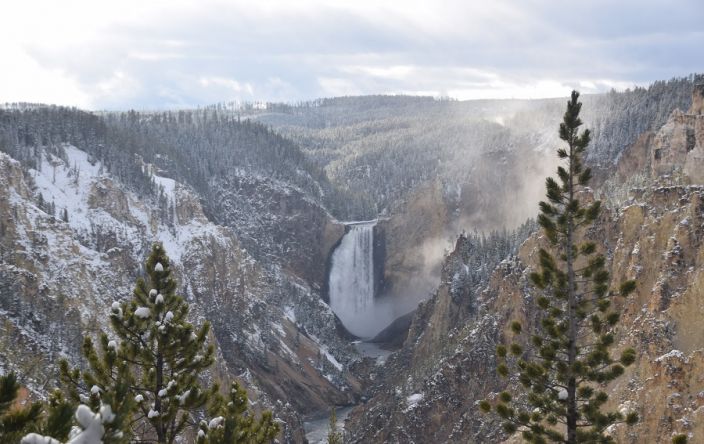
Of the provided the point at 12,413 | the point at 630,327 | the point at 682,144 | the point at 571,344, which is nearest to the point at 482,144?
the point at 682,144

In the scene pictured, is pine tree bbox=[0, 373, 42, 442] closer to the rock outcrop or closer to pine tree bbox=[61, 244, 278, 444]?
pine tree bbox=[61, 244, 278, 444]

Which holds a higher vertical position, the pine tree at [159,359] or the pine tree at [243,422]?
the pine tree at [159,359]

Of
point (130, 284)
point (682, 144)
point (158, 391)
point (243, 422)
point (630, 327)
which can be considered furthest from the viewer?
point (130, 284)

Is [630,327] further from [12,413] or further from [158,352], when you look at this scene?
[12,413]

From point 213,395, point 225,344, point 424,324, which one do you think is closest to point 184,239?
point 225,344

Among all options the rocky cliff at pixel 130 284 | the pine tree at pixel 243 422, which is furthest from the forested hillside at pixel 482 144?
the pine tree at pixel 243 422

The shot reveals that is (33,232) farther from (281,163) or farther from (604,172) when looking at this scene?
(281,163)

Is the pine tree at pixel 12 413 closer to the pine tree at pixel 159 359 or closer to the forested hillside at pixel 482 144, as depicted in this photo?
the pine tree at pixel 159 359
